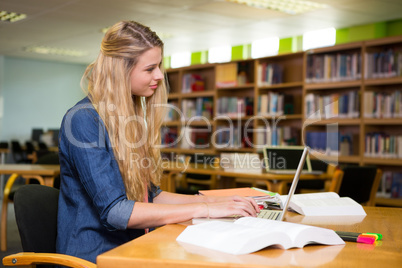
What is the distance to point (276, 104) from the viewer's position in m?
6.09

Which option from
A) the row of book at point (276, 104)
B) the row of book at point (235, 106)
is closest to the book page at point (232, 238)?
the row of book at point (276, 104)

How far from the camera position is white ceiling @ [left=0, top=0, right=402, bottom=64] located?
6152 mm

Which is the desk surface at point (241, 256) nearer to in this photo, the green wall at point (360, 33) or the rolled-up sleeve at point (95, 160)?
the rolled-up sleeve at point (95, 160)

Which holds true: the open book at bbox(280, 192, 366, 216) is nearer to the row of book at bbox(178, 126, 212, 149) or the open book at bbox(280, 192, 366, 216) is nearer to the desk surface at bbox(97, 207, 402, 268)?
the desk surface at bbox(97, 207, 402, 268)

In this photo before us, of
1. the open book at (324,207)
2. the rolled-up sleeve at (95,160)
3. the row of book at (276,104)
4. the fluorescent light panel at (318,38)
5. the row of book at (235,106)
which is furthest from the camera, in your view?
the fluorescent light panel at (318,38)

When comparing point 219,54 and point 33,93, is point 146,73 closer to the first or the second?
point 219,54

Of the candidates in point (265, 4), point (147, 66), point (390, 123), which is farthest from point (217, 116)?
point (147, 66)

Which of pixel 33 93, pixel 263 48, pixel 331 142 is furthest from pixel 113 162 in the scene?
pixel 33 93

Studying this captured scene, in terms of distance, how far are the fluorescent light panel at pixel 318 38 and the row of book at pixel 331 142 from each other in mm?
2748

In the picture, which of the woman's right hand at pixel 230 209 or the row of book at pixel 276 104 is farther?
the row of book at pixel 276 104

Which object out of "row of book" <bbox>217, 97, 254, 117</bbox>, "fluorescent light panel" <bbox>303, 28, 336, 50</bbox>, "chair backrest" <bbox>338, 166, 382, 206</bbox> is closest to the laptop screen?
"chair backrest" <bbox>338, 166, 382, 206</bbox>

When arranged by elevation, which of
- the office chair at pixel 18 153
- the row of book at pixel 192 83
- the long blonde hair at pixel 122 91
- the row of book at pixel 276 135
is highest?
the row of book at pixel 192 83

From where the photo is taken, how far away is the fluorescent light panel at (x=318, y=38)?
7958 mm

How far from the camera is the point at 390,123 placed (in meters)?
5.12
